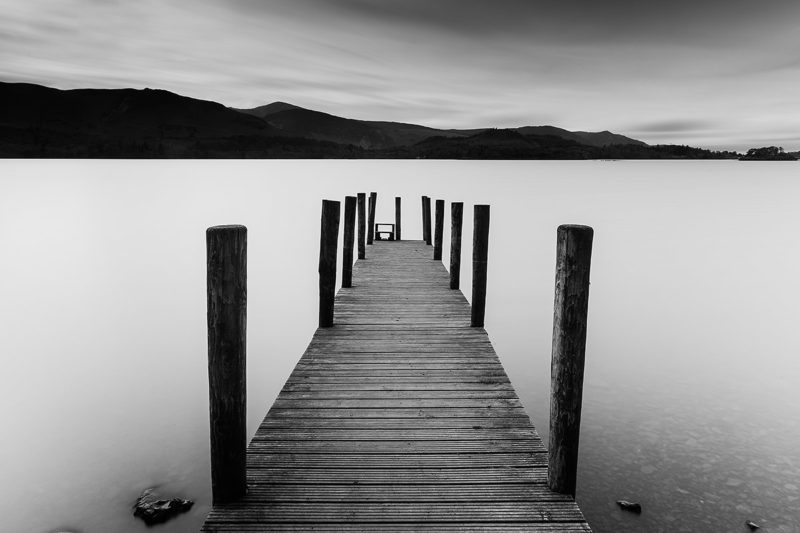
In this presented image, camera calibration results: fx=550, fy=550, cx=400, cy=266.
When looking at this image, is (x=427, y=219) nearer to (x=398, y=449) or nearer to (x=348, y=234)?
(x=348, y=234)

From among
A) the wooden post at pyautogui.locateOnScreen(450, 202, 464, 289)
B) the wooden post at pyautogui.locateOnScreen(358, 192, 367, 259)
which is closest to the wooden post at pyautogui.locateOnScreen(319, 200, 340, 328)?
the wooden post at pyautogui.locateOnScreen(450, 202, 464, 289)

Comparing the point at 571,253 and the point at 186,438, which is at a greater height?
the point at 571,253

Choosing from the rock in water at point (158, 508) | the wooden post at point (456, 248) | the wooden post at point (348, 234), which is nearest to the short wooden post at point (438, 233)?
the wooden post at point (456, 248)

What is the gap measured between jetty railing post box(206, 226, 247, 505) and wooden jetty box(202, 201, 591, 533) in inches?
8.7

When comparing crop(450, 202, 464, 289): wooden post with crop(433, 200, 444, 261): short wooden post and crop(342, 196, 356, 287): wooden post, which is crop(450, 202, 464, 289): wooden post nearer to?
crop(342, 196, 356, 287): wooden post

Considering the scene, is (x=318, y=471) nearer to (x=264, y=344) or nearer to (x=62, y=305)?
(x=264, y=344)

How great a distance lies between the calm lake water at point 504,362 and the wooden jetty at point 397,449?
167 centimetres

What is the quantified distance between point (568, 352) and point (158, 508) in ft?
14.4

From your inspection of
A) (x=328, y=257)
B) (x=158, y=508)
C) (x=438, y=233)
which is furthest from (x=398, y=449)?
(x=438, y=233)

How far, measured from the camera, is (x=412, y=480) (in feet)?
12.3

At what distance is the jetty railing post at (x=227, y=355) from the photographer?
323 centimetres

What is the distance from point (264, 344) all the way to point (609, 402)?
7.24 metres

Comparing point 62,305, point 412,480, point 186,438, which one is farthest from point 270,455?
point 62,305

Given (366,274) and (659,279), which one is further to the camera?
(659,279)
